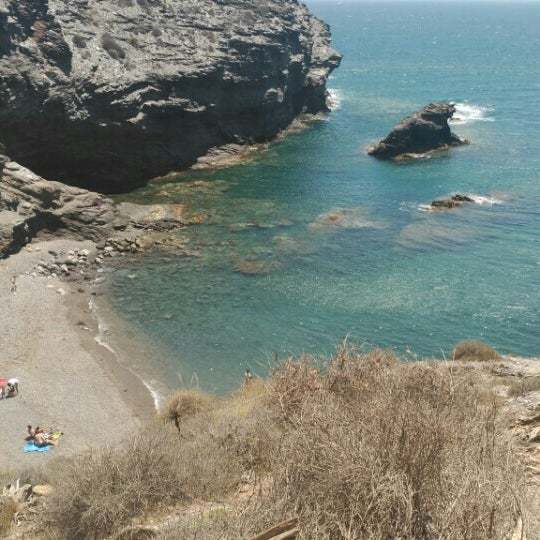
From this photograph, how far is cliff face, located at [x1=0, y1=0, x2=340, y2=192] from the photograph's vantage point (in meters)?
49.6

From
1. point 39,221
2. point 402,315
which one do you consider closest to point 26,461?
point 402,315

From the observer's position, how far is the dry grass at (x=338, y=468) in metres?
8.28

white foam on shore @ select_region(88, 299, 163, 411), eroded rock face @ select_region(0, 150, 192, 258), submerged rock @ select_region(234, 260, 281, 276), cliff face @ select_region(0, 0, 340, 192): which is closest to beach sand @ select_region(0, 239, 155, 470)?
white foam on shore @ select_region(88, 299, 163, 411)

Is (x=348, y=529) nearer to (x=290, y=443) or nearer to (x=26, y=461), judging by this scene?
(x=290, y=443)

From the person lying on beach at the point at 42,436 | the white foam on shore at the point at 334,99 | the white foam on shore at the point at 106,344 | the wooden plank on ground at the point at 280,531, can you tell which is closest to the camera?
the wooden plank on ground at the point at 280,531

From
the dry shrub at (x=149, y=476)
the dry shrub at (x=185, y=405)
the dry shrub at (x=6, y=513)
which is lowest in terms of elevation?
the dry shrub at (x=185, y=405)

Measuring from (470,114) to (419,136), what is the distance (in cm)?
2025

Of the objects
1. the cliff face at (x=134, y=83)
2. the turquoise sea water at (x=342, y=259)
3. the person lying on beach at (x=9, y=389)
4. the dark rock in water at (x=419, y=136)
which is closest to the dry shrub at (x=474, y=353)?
the turquoise sea water at (x=342, y=259)

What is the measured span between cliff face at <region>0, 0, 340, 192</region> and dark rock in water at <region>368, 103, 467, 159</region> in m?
14.1

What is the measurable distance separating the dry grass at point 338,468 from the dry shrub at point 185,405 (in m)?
7.24

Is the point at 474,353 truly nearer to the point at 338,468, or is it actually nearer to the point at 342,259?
the point at 342,259

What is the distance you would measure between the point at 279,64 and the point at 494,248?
39.4 meters

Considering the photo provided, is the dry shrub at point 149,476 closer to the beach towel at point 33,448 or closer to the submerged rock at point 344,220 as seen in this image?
the beach towel at point 33,448

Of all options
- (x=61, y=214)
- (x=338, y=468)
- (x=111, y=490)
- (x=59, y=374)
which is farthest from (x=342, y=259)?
(x=338, y=468)
